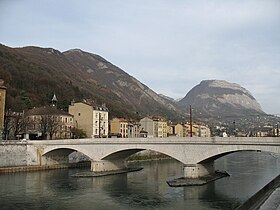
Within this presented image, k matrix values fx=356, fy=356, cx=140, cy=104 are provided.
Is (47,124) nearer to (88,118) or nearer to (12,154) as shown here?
(88,118)

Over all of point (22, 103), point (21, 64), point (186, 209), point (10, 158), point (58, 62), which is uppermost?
point (58, 62)

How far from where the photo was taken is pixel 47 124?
60219 mm

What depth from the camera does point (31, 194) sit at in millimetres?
27969

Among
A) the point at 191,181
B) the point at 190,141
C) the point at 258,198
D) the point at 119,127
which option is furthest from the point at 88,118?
the point at 258,198

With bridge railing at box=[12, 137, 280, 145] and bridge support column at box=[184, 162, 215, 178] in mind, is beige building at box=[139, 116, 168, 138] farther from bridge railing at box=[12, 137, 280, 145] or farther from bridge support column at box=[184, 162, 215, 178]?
bridge support column at box=[184, 162, 215, 178]

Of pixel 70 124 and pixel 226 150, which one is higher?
pixel 70 124

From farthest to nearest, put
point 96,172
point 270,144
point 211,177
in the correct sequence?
point 96,172 → point 211,177 → point 270,144

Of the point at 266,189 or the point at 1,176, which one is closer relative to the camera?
the point at 266,189

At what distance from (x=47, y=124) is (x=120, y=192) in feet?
111

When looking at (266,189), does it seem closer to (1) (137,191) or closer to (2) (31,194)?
(1) (137,191)

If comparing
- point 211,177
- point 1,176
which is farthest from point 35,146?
point 211,177

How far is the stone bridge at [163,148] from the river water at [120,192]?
2.66 meters

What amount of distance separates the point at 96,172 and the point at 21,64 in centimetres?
8139

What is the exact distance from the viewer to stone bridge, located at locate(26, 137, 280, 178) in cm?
3122
